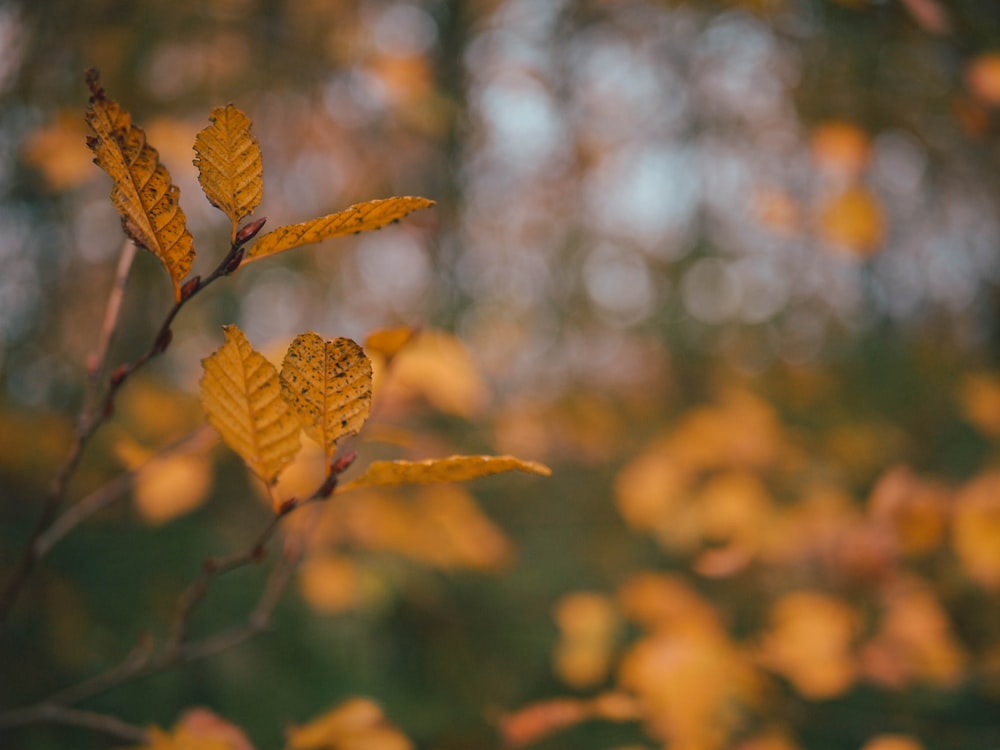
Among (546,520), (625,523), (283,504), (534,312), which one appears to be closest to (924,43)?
(283,504)

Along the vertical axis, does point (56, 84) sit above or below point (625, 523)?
above

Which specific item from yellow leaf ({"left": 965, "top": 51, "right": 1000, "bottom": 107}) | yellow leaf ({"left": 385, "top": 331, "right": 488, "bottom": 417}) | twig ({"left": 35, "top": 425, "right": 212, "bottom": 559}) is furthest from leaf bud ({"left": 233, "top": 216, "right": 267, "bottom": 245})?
yellow leaf ({"left": 965, "top": 51, "right": 1000, "bottom": 107})

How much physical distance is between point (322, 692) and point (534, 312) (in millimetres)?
2745

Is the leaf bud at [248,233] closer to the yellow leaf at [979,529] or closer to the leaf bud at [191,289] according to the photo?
the leaf bud at [191,289]

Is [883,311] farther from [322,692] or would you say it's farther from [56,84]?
[56,84]

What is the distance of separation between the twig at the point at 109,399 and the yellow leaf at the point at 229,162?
1 cm

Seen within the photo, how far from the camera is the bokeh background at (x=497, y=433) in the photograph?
1.05 metres

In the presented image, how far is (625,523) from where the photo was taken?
2.65 m

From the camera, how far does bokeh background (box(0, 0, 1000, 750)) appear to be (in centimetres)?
105

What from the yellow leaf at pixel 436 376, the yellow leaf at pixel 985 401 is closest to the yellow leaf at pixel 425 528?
the yellow leaf at pixel 436 376

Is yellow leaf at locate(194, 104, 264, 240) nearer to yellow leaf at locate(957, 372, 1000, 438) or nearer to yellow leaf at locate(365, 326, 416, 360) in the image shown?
yellow leaf at locate(365, 326, 416, 360)

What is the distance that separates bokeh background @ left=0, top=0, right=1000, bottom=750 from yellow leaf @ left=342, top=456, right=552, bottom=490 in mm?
199

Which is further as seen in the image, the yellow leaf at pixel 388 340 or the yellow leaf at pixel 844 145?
the yellow leaf at pixel 844 145

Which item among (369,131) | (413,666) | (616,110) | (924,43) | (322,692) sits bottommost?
(413,666)
